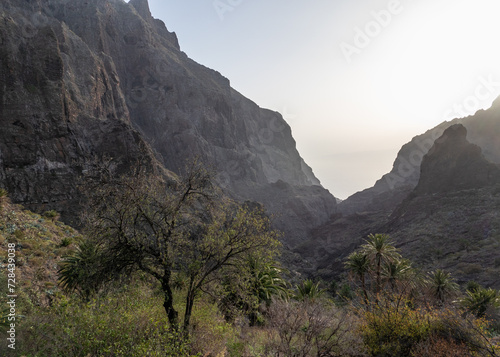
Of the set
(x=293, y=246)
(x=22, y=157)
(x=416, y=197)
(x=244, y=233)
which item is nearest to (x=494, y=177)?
(x=416, y=197)

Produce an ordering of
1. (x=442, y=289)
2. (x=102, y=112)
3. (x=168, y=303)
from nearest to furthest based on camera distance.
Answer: (x=168, y=303), (x=442, y=289), (x=102, y=112)

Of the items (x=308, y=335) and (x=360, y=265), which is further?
(x=360, y=265)

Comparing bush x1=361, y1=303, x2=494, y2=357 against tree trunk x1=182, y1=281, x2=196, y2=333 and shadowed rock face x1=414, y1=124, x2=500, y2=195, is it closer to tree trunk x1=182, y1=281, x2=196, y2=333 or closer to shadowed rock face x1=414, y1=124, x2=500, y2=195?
tree trunk x1=182, y1=281, x2=196, y2=333

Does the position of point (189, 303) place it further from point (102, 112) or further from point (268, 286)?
point (102, 112)

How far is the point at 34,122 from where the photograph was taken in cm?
5791

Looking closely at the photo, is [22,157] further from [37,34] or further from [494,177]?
[494,177]

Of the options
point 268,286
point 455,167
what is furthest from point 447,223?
point 268,286

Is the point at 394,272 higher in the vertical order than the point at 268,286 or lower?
lower

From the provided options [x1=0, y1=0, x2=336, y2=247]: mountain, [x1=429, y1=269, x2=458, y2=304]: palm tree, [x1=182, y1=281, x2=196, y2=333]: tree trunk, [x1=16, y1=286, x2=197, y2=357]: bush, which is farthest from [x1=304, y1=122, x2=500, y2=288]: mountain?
[x1=16, y1=286, x2=197, y2=357]: bush

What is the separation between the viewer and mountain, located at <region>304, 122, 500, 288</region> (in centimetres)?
5653

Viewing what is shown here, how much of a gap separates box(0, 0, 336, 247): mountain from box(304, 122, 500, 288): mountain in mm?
33419

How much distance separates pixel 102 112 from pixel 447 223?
114730mm

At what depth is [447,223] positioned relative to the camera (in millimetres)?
74938

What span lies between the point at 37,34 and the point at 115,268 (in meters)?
83.2
